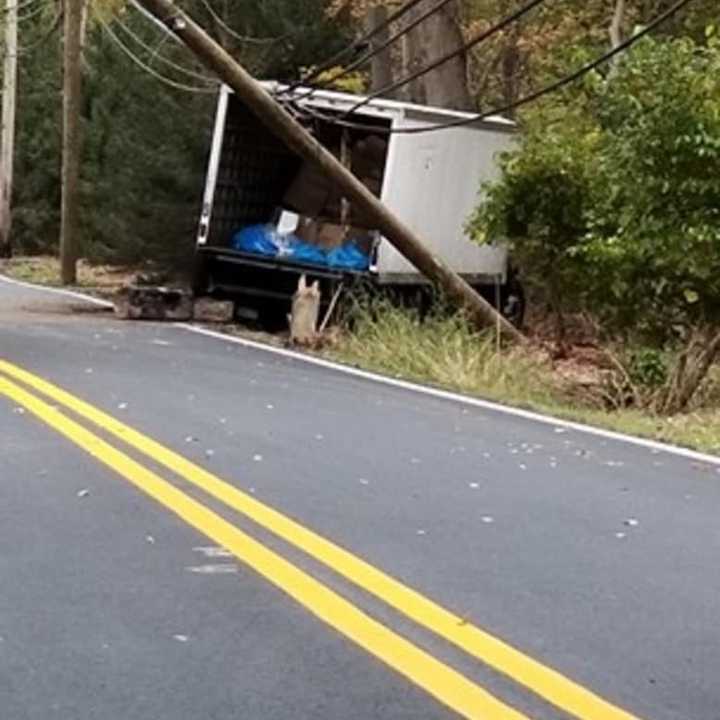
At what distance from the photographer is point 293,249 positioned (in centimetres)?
2023

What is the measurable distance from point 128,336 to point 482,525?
10.6 meters

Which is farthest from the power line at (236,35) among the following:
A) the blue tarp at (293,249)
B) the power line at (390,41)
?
the blue tarp at (293,249)

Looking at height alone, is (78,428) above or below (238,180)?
below

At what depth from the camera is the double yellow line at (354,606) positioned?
4879 mm

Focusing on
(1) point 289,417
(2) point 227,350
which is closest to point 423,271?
(2) point 227,350

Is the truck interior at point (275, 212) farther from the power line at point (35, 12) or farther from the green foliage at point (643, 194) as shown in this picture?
the power line at point (35, 12)

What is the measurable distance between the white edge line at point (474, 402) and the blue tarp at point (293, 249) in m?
1.81

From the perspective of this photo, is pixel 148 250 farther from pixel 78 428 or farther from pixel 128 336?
pixel 78 428

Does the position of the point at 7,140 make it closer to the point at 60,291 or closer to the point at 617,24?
the point at 60,291

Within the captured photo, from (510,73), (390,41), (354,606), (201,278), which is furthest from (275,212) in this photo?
(354,606)

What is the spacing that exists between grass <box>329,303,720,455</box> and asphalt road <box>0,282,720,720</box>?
4.49 feet

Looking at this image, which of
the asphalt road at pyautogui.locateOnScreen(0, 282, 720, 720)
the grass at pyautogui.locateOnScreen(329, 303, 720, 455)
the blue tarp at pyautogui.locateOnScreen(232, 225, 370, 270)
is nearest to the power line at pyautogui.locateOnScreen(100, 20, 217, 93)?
the blue tarp at pyautogui.locateOnScreen(232, 225, 370, 270)

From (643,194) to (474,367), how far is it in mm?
2423

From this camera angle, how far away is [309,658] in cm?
525
